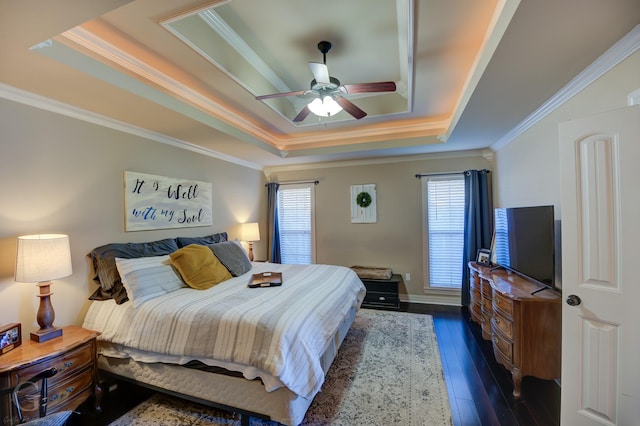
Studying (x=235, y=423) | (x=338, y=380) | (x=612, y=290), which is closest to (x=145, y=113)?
(x=235, y=423)

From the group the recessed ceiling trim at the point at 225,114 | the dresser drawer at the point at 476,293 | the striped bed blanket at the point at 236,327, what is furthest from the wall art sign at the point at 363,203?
the striped bed blanket at the point at 236,327

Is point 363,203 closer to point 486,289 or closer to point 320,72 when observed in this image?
point 486,289

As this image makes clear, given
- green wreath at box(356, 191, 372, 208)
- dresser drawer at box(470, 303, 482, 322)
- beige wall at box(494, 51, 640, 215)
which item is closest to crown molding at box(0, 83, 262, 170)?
green wreath at box(356, 191, 372, 208)

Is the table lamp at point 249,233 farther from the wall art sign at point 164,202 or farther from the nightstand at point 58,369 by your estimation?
the nightstand at point 58,369

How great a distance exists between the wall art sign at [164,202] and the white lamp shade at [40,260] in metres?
0.82

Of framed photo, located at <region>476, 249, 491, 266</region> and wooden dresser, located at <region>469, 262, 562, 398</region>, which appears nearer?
wooden dresser, located at <region>469, 262, 562, 398</region>

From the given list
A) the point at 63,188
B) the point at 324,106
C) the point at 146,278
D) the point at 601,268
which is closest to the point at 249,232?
the point at 146,278

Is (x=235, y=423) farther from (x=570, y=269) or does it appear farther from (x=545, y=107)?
(x=545, y=107)

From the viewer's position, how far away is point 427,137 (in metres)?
3.92

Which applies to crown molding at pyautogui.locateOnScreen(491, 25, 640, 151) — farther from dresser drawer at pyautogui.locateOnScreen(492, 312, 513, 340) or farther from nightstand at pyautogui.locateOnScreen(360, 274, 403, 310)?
nightstand at pyautogui.locateOnScreen(360, 274, 403, 310)

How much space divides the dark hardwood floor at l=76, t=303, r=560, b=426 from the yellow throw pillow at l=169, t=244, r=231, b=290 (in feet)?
3.18

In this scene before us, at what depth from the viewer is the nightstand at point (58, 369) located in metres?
1.63

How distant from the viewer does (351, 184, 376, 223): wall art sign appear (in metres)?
4.78

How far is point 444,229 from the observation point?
446 cm
